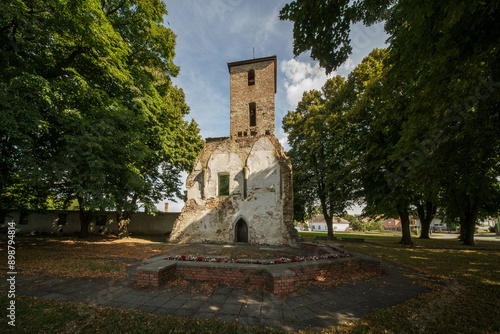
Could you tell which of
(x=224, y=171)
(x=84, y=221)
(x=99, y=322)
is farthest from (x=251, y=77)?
(x=84, y=221)

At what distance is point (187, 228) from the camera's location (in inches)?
550

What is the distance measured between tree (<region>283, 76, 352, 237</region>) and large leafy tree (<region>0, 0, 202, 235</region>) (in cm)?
1355

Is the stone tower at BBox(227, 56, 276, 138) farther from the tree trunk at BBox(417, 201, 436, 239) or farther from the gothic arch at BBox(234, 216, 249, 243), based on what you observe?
the tree trunk at BBox(417, 201, 436, 239)

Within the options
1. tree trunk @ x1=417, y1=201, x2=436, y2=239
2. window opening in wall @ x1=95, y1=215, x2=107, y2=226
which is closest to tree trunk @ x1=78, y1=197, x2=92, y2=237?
window opening in wall @ x1=95, y1=215, x2=107, y2=226

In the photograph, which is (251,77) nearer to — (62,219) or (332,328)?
(332,328)

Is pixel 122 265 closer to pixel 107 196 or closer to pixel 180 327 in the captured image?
pixel 107 196

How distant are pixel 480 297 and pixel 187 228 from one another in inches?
535

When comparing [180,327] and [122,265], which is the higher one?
[180,327]

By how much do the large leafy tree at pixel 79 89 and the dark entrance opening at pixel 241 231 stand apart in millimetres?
6829

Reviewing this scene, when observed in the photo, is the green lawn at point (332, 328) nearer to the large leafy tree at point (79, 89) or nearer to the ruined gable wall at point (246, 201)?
the large leafy tree at point (79, 89)

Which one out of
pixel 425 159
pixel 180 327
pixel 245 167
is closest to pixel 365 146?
pixel 425 159

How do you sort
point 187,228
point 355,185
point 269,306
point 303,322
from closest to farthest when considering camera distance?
point 303,322
point 269,306
point 187,228
point 355,185

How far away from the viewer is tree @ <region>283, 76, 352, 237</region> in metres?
17.3

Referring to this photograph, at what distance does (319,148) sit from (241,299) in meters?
17.5
